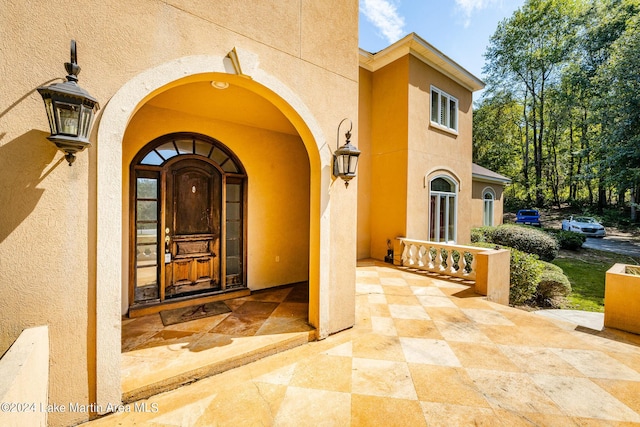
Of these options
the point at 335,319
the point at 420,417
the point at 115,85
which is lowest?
the point at 420,417

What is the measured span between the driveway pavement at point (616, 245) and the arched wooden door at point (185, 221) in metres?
18.1

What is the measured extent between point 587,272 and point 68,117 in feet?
48.6

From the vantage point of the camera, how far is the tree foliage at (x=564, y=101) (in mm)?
12383

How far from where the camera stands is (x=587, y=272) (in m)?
9.73

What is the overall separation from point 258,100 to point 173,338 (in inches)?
142

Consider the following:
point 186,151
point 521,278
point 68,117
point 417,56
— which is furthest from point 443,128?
point 68,117

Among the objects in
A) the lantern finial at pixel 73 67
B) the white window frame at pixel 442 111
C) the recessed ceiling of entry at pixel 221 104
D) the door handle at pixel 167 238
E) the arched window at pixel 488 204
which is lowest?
the door handle at pixel 167 238

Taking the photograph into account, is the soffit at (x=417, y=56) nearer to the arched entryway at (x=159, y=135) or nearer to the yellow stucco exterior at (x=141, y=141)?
the yellow stucco exterior at (x=141, y=141)

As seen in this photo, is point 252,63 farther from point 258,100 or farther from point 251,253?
point 251,253

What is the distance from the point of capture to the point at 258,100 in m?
3.97

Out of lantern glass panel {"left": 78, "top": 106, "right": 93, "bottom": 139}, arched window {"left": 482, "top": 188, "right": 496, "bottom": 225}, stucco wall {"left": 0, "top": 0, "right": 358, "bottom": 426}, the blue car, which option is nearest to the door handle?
stucco wall {"left": 0, "top": 0, "right": 358, "bottom": 426}

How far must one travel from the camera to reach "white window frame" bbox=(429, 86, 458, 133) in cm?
853

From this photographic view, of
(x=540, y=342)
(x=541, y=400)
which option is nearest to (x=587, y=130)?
(x=540, y=342)

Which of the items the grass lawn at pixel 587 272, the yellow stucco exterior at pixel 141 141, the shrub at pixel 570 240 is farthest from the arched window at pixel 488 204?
the yellow stucco exterior at pixel 141 141
